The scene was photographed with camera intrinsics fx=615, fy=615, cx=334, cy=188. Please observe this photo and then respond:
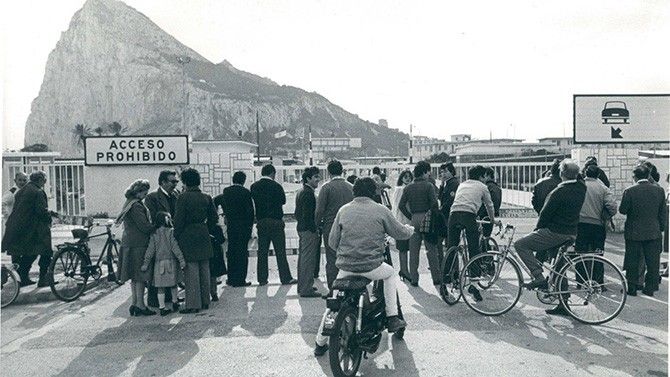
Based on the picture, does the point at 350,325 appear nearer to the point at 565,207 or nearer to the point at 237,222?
the point at 565,207

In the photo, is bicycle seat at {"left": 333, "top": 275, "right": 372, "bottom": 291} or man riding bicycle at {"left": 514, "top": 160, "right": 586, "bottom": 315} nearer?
bicycle seat at {"left": 333, "top": 275, "right": 372, "bottom": 291}

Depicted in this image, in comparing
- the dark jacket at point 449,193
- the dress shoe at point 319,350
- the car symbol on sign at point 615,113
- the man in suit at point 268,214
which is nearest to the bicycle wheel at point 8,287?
the man in suit at point 268,214

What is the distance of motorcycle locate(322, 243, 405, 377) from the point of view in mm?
4887

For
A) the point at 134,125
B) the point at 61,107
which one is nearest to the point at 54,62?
the point at 61,107

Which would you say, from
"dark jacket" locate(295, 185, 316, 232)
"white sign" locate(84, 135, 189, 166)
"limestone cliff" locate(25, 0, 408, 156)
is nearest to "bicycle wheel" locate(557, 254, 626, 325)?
"dark jacket" locate(295, 185, 316, 232)

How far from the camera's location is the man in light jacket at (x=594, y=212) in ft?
26.5

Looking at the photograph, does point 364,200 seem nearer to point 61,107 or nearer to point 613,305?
point 613,305

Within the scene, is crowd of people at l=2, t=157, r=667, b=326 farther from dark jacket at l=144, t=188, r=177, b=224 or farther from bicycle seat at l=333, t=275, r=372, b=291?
bicycle seat at l=333, t=275, r=372, b=291

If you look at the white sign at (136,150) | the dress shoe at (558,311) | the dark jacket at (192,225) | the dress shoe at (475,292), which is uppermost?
the white sign at (136,150)

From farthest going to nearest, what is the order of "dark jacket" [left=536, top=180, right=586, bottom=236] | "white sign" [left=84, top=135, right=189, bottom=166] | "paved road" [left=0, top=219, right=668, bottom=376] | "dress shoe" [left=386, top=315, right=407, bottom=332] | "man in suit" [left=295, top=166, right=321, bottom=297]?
"white sign" [left=84, top=135, right=189, bottom=166] < "man in suit" [left=295, top=166, right=321, bottom=297] < "dark jacket" [left=536, top=180, right=586, bottom=236] < "dress shoe" [left=386, top=315, right=407, bottom=332] < "paved road" [left=0, top=219, right=668, bottom=376]

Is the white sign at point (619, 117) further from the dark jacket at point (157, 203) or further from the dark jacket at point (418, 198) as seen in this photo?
Answer: the dark jacket at point (157, 203)

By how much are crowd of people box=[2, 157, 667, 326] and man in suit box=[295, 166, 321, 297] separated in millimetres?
14

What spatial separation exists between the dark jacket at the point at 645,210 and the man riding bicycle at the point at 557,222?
157cm

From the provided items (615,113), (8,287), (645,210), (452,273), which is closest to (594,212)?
(645,210)
